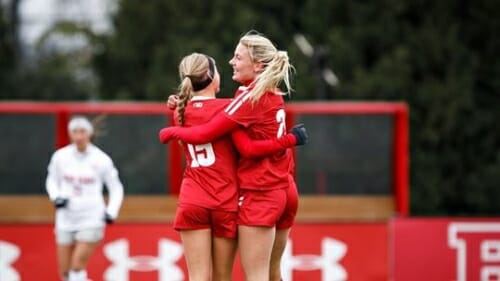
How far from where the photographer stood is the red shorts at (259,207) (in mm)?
10258

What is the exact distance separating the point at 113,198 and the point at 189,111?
192 inches

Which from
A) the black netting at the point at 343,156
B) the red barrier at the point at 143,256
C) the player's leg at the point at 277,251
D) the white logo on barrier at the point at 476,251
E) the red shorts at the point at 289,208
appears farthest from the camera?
the black netting at the point at 343,156

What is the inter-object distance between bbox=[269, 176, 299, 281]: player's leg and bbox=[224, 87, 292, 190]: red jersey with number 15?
0.54 feet

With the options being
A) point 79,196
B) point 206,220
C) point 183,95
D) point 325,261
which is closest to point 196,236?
point 206,220

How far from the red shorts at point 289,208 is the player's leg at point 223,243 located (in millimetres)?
424

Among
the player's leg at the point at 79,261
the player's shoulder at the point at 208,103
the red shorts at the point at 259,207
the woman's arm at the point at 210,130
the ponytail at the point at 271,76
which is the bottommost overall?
the player's leg at the point at 79,261

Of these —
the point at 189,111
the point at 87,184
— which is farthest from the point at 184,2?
the point at 189,111

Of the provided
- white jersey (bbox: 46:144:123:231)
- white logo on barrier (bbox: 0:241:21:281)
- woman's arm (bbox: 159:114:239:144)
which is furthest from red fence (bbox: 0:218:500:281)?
woman's arm (bbox: 159:114:239:144)

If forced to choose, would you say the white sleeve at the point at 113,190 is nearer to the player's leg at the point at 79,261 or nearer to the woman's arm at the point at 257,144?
the player's leg at the point at 79,261

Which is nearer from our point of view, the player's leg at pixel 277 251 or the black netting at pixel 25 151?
the player's leg at pixel 277 251

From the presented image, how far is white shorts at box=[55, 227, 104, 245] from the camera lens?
1521cm

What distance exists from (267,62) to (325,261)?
25.4ft

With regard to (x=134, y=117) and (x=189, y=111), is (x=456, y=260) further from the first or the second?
(x=189, y=111)

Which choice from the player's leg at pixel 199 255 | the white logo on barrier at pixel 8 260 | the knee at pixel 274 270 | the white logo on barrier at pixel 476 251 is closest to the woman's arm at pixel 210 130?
the player's leg at pixel 199 255
